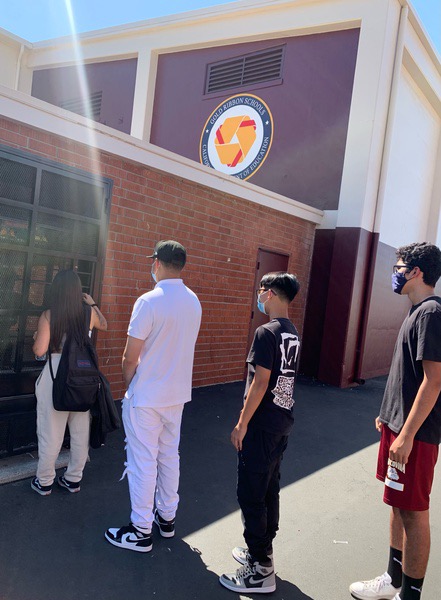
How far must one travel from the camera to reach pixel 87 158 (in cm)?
501

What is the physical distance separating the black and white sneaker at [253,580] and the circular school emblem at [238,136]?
8543 millimetres

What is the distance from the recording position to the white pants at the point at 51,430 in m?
3.43

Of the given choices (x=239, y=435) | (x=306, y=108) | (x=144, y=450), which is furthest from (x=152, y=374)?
(x=306, y=108)

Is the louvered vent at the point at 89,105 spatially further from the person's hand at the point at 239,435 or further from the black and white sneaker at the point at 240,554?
the black and white sneaker at the point at 240,554

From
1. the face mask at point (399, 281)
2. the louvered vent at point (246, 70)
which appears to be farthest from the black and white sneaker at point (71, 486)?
the louvered vent at point (246, 70)

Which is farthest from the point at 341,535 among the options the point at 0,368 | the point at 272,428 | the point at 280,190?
the point at 280,190

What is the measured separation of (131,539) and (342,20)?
9189mm

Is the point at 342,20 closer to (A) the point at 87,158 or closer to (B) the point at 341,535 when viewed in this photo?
Answer: (A) the point at 87,158

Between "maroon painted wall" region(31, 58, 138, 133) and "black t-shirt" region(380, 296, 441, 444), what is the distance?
10.9m

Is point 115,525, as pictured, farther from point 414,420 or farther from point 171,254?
point 414,420

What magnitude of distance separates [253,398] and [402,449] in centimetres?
80

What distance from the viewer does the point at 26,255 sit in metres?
4.07

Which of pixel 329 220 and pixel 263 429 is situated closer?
pixel 263 429

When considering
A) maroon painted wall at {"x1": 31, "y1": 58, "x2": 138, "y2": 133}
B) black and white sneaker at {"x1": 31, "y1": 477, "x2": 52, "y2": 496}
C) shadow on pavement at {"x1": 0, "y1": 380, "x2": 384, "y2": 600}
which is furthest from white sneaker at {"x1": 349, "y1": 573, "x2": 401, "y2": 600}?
maroon painted wall at {"x1": 31, "y1": 58, "x2": 138, "y2": 133}
